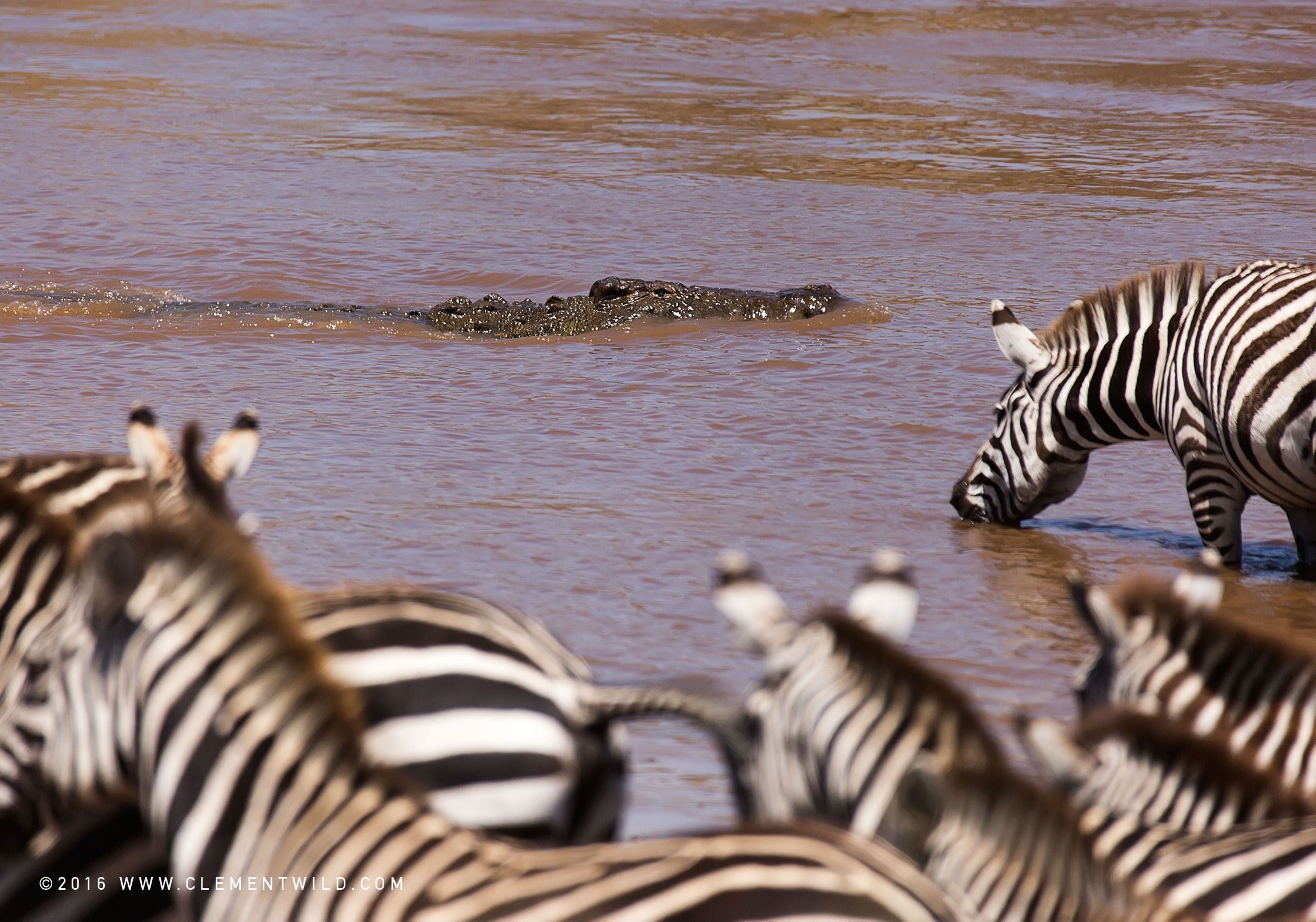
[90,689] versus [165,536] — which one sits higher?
[165,536]

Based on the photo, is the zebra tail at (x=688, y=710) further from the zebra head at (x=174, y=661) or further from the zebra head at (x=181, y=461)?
the zebra head at (x=181, y=461)

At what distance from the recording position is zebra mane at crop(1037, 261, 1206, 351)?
26.0ft

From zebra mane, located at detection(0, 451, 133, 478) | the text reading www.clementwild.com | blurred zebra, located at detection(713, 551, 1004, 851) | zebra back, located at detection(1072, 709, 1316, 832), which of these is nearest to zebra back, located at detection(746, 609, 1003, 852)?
blurred zebra, located at detection(713, 551, 1004, 851)

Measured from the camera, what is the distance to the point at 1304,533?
7.54 metres

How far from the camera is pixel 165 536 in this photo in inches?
102

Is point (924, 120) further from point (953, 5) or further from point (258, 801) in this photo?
point (258, 801)

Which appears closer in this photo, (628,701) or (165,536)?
(165,536)

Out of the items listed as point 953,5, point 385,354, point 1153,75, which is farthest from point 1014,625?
point 953,5

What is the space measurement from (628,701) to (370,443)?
19.2ft

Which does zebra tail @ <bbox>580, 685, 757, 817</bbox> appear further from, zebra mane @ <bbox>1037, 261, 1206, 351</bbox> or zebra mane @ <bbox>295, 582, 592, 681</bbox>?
zebra mane @ <bbox>1037, 261, 1206, 351</bbox>

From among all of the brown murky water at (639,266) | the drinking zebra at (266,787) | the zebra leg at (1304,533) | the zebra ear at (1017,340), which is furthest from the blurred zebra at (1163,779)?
the zebra ear at (1017,340)

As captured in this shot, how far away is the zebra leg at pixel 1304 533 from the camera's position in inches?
296

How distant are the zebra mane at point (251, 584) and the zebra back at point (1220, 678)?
1.82 meters

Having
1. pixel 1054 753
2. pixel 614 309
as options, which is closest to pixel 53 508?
pixel 1054 753
